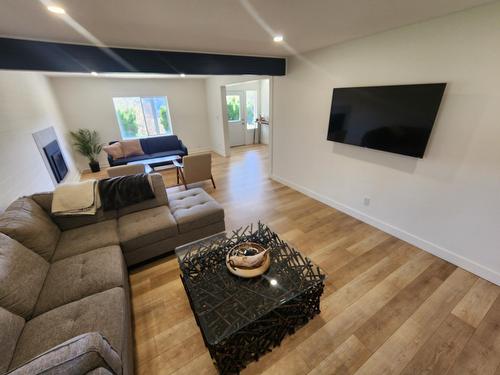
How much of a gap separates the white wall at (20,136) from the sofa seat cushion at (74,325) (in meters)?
1.35

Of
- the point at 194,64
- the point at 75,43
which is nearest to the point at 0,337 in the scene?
the point at 75,43

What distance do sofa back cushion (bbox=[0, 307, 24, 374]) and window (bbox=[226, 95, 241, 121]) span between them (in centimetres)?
668

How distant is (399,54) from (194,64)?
7.68ft

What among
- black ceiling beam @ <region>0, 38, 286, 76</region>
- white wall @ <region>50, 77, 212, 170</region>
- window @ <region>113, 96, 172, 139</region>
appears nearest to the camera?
black ceiling beam @ <region>0, 38, 286, 76</region>

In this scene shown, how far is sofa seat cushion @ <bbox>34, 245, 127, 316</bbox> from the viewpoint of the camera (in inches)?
54.9

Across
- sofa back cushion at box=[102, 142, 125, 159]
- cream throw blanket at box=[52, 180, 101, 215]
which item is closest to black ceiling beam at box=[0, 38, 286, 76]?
cream throw blanket at box=[52, 180, 101, 215]

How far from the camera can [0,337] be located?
102cm

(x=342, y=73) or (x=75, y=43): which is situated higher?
(x=75, y=43)

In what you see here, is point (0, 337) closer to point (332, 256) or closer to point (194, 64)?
point (332, 256)

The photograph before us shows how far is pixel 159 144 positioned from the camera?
562 cm

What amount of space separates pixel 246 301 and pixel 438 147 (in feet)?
7.45

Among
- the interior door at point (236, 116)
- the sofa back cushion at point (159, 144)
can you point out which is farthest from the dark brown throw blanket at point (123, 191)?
the interior door at point (236, 116)

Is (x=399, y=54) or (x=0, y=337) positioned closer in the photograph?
(x=0, y=337)

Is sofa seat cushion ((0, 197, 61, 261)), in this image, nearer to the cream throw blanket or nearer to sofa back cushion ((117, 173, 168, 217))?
the cream throw blanket
